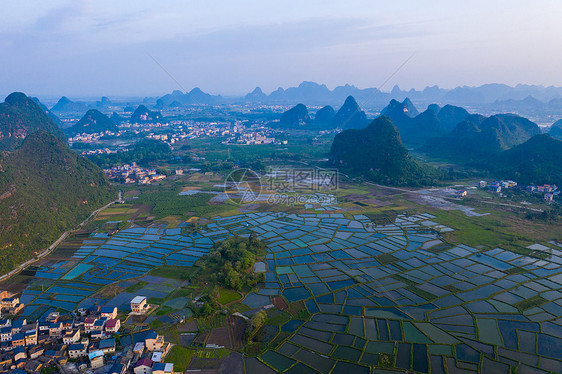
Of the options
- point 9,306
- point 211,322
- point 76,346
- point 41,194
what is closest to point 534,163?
point 211,322

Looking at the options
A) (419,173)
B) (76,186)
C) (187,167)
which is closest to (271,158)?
(187,167)

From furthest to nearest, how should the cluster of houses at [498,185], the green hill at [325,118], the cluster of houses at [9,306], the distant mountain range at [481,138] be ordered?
the green hill at [325,118] → the distant mountain range at [481,138] → the cluster of houses at [498,185] → the cluster of houses at [9,306]

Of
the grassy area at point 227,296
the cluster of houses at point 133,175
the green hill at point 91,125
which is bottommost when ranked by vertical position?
the grassy area at point 227,296

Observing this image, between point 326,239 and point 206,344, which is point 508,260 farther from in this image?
point 206,344

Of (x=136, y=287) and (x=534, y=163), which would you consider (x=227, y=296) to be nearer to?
(x=136, y=287)

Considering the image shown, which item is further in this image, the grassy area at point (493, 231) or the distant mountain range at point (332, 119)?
the distant mountain range at point (332, 119)

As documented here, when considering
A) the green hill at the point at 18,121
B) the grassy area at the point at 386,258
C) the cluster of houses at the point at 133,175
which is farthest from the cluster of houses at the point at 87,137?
the grassy area at the point at 386,258

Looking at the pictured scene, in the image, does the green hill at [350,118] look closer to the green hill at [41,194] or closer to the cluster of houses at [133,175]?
the cluster of houses at [133,175]

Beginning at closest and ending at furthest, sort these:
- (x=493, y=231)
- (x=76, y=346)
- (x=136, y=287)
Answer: (x=76, y=346)
(x=136, y=287)
(x=493, y=231)
